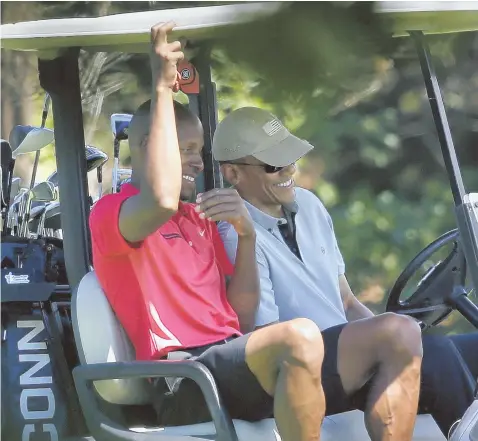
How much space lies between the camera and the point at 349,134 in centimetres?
828

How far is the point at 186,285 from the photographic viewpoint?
2.80m

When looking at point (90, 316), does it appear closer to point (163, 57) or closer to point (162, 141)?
point (162, 141)

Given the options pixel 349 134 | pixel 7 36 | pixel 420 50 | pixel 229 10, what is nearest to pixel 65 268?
pixel 7 36

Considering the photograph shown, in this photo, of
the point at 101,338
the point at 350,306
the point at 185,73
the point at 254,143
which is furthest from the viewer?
the point at 350,306

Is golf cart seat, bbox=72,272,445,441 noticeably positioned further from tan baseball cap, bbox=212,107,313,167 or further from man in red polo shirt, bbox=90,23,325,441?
tan baseball cap, bbox=212,107,313,167

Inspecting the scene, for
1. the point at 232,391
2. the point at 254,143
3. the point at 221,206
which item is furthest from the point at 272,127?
the point at 232,391

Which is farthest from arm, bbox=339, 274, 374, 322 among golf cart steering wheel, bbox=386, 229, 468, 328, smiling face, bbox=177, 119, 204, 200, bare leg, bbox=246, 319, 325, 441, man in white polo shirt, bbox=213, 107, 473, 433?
bare leg, bbox=246, 319, 325, 441

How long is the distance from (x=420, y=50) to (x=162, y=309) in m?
0.93

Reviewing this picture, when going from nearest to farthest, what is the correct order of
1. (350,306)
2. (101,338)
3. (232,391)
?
(232,391), (101,338), (350,306)

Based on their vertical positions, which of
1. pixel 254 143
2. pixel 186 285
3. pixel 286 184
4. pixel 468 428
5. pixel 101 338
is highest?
pixel 254 143

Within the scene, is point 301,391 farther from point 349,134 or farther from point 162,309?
point 349,134

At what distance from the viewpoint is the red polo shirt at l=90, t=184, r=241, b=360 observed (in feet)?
8.94

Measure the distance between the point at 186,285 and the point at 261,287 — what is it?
0.87ft

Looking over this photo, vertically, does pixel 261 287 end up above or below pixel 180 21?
below
